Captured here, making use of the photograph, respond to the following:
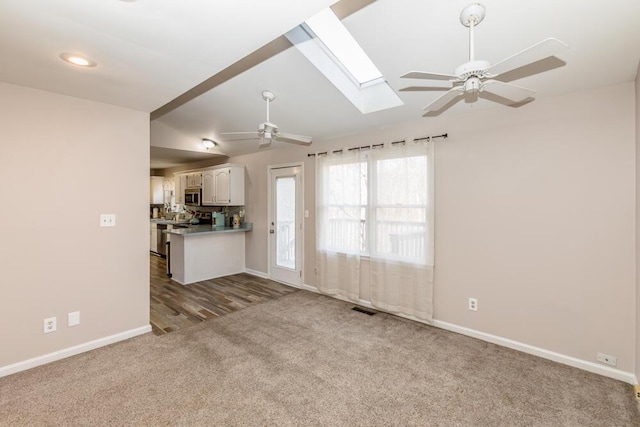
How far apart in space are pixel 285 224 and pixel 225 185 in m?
1.57

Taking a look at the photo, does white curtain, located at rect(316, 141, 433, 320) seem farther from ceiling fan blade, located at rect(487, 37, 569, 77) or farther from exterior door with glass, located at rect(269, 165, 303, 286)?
ceiling fan blade, located at rect(487, 37, 569, 77)

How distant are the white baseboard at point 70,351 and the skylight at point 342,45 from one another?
3562mm

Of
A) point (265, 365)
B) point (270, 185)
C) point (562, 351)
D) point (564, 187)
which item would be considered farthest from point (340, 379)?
point (270, 185)

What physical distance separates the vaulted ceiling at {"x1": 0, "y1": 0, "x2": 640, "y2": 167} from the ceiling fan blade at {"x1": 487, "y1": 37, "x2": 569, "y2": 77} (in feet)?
2.20

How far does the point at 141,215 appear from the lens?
10.7 feet

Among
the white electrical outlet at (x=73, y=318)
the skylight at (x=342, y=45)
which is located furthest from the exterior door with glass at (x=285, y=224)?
the white electrical outlet at (x=73, y=318)

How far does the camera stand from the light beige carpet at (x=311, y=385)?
200cm

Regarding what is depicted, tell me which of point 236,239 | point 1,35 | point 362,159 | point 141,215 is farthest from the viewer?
point 236,239

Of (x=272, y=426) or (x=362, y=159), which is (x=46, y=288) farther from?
(x=362, y=159)

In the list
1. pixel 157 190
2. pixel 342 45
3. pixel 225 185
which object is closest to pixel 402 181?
pixel 342 45

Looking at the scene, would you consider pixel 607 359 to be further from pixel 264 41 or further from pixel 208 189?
pixel 208 189

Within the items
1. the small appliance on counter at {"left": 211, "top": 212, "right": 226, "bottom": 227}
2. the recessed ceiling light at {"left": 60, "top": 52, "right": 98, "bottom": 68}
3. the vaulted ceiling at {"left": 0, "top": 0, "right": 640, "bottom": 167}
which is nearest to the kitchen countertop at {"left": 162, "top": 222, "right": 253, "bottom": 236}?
the small appliance on counter at {"left": 211, "top": 212, "right": 226, "bottom": 227}

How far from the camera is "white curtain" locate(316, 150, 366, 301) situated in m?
4.17

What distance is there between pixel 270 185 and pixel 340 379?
12.4 feet
